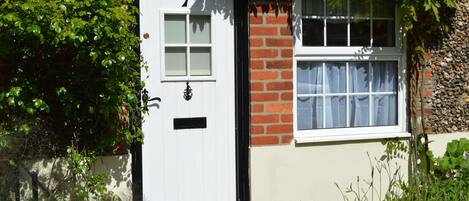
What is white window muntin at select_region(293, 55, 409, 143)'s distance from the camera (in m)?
6.02

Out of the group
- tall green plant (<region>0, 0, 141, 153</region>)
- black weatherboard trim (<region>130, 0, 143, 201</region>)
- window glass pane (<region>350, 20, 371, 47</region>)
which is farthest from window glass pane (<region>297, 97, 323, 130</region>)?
tall green plant (<region>0, 0, 141, 153</region>)

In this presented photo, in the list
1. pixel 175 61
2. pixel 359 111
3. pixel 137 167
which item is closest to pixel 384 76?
pixel 359 111

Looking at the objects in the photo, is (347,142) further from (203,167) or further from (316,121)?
(203,167)

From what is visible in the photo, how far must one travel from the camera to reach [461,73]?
6.57 meters

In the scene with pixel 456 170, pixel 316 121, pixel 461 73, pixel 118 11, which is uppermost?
pixel 118 11

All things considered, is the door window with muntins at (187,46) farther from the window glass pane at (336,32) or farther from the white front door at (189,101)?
the window glass pane at (336,32)

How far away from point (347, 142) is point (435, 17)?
1511 millimetres

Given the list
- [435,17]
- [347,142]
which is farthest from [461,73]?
[347,142]

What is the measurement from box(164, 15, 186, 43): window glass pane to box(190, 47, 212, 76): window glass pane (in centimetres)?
15

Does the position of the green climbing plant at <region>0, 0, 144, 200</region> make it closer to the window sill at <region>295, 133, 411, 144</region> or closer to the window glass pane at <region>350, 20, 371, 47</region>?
the window sill at <region>295, 133, 411, 144</region>

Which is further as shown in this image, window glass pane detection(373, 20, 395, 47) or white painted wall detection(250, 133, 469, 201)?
window glass pane detection(373, 20, 395, 47)

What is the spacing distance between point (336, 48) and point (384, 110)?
0.85m

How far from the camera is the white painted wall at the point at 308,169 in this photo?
580cm

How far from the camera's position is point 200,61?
18.8 feet
